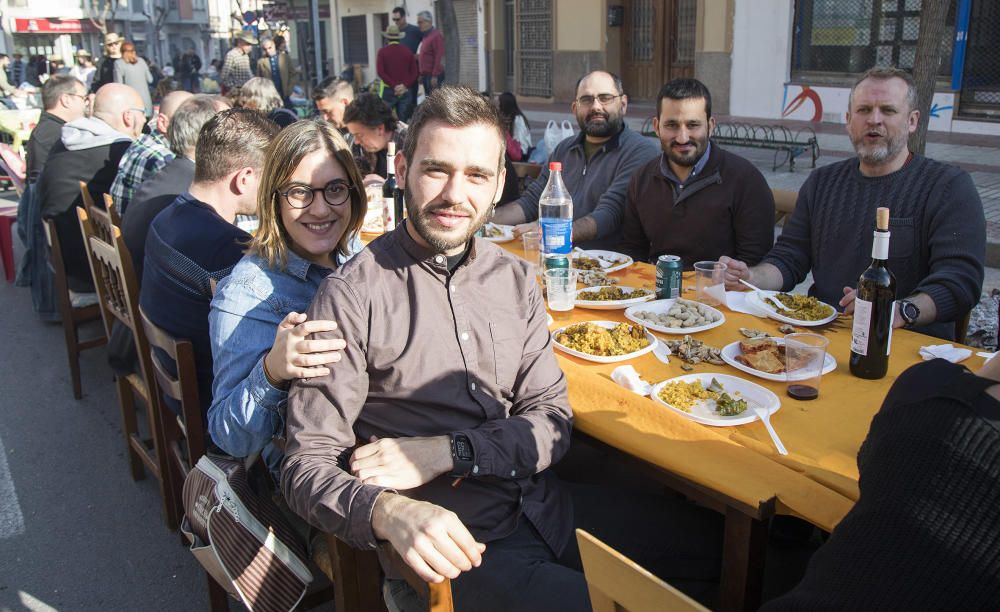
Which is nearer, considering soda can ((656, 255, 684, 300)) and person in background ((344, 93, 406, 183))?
soda can ((656, 255, 684, 300))

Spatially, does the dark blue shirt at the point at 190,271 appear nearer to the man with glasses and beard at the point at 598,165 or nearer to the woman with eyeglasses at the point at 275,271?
the woman with eyeglasses at the point at 275,271

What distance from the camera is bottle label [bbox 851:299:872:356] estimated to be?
7.52ft

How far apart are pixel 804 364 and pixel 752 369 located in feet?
0.50

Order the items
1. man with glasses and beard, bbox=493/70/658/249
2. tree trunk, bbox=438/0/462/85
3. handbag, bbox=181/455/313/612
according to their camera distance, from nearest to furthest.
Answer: handbag, bbox=181/455/313/612, man with glasses and beard, bbox=493/70/658/249, tree trunk, bbox=438/0/462/85

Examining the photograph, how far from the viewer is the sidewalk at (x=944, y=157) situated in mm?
7809

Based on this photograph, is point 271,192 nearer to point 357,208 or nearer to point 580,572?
point 357,208

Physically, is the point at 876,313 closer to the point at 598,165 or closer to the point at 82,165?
the point at 598,165

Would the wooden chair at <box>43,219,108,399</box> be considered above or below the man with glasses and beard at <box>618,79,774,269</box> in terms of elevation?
below

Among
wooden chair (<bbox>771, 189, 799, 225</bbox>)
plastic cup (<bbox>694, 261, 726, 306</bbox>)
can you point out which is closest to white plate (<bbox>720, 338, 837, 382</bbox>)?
plastic cup (<bbox>694, 261, 726, 306</bbox>)

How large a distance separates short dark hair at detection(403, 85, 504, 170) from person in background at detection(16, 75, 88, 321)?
13.7 ft

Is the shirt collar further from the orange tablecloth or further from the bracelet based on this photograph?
the bracelet

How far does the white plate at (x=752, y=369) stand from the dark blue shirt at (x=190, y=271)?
163 centimetres

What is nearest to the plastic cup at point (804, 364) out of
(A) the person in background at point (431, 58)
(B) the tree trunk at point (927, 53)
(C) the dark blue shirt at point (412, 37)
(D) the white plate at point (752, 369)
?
(D) the white plate at point (752, 369)

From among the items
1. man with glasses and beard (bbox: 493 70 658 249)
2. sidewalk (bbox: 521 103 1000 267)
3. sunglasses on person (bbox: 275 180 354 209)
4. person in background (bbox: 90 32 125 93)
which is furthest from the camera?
person in background (bbox: 90 32 125 93)
